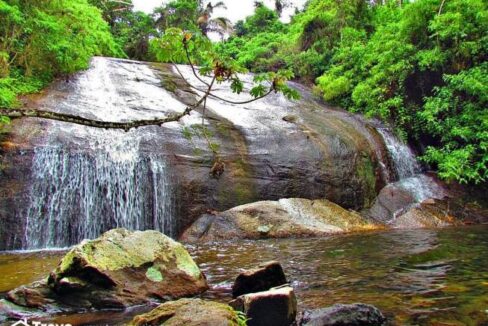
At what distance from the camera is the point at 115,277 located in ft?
16.1

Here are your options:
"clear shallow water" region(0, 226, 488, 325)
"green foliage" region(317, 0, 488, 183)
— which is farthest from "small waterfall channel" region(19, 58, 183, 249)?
"green foliage" region(317, 0, 488, 183)

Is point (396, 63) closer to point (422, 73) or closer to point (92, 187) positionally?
point (422, 73)

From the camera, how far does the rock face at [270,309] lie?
3.86 metres

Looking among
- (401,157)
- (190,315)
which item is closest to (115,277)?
(190,315)

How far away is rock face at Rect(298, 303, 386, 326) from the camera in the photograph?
375 cm

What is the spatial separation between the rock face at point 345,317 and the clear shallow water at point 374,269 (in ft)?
0.86

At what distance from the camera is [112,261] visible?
16.7ft

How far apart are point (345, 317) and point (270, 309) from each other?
680 millimetres

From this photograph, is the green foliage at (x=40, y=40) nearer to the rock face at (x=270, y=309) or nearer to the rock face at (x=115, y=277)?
the rock face at (x=115, y=277)

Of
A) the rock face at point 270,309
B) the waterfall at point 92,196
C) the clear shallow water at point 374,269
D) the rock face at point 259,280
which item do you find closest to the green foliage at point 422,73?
the clear shallow water at point 374,269

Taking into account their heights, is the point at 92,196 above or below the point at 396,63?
below

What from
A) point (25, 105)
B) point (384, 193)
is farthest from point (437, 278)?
point (25, 105)

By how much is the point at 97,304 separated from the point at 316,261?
357 centimetres

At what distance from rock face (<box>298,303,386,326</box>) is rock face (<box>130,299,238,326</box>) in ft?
2.66
